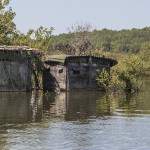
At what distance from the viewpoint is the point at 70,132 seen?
2189cm

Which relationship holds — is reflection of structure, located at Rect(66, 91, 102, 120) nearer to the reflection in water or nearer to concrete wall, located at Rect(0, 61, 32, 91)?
the reflection in water

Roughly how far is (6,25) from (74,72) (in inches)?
311

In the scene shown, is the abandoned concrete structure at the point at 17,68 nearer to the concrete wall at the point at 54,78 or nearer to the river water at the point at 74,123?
the concrete wall at the point at 54,78

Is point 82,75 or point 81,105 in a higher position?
point 82,75

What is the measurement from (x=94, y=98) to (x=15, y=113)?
11.3 meters

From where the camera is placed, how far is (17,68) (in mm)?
44812

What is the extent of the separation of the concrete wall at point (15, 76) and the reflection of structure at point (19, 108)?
2781 millimetres

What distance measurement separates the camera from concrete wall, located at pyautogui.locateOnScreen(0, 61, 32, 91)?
145 ft

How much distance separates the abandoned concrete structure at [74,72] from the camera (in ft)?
150

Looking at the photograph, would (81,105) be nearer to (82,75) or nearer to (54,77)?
(54,77)

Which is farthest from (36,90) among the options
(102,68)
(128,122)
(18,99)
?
(128,122)

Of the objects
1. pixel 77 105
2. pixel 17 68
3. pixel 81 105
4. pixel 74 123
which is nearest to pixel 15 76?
pixel 17 68

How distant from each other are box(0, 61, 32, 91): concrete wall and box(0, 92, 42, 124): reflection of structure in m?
2.78

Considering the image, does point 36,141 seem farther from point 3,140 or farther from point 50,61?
point 50,61
